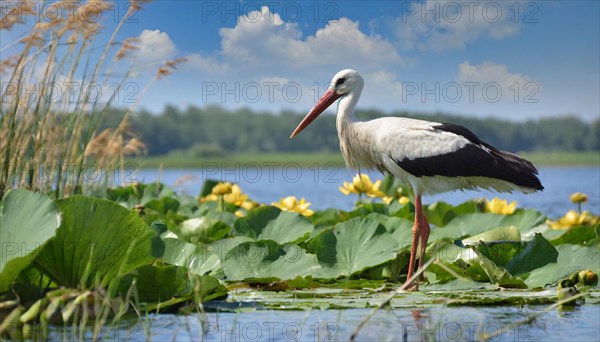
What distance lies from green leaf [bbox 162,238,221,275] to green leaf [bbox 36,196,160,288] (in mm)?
578

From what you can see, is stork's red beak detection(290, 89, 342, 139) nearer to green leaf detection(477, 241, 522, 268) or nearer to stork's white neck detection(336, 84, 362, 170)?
stork's white neck detection(336, 84, 362, 170)

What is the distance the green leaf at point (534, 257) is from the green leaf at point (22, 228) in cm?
272

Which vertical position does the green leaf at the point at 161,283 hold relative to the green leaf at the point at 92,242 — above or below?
below

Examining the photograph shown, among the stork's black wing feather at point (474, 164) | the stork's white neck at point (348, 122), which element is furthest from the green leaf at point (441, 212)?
the stork's black wing feather at point (474, 164)

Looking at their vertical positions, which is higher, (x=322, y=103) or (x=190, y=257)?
(x=322, y=103)

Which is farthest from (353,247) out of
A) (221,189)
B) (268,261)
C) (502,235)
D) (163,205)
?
(163,205)

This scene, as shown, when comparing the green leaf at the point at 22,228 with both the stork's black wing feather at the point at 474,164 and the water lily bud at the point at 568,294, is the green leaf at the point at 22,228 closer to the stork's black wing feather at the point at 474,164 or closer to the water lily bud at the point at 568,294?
the water lily bud at the point at 568,294

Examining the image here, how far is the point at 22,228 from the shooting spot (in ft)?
13.3

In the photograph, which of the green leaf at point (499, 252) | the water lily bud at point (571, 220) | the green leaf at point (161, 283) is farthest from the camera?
the water lily bud at point (571, 220)

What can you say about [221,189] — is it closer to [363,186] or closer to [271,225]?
[363,186]

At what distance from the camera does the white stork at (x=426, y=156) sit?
631cm

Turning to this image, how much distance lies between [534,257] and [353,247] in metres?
1.07

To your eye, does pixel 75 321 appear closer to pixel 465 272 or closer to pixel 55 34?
pixel 465 272

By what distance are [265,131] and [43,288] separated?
62.0 m
